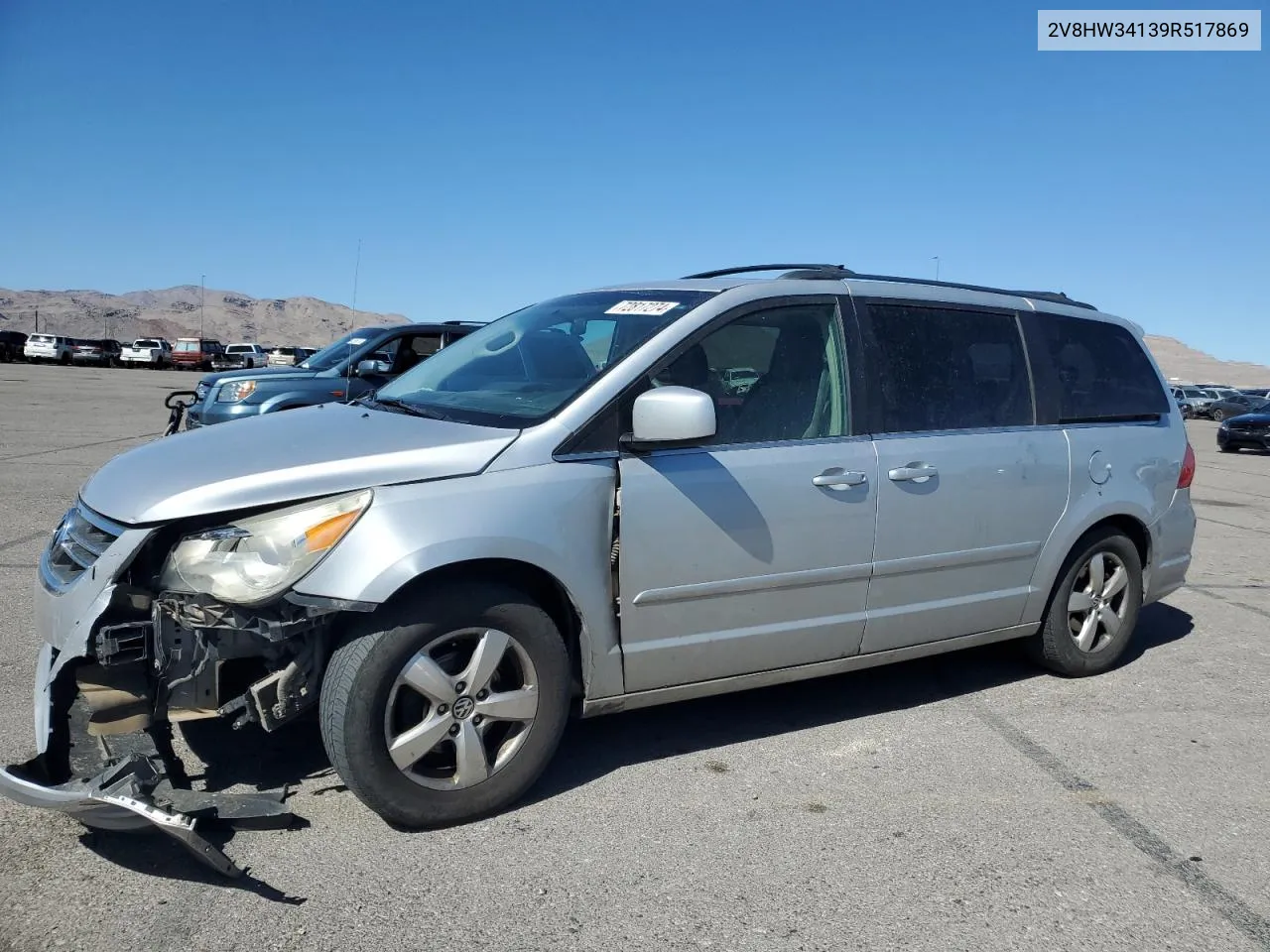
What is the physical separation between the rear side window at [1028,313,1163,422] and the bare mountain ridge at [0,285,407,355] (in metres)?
109

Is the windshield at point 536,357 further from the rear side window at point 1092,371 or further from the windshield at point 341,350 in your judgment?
the windshield at point 341,350

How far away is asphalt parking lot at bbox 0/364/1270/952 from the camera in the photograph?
285 centimetres

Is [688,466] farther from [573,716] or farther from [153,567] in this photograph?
[153,567]

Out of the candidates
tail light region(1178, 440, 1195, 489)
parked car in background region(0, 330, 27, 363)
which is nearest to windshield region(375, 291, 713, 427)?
tail light region(1178, 440, 1195, 489)

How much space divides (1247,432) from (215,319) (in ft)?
417

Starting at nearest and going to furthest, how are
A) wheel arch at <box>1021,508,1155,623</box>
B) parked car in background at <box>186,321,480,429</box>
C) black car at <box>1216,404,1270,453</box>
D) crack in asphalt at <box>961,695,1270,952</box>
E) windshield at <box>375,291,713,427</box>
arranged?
crack in asphalt at <box>961,695,1270,952</box>, windshield at <box>375,291,713,427</box>, wheel arch at <box>1021,508,1155,623</box>, parked car in background at <box>186,321,480,429</box>, black car at <box>1216,404,1270,453</box>

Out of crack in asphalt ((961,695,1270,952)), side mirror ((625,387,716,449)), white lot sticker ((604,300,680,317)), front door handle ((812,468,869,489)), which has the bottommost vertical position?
crack in asphalt ((961,695,1270,952))

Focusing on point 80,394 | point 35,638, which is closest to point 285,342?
point 80,394

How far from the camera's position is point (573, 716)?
171 inches

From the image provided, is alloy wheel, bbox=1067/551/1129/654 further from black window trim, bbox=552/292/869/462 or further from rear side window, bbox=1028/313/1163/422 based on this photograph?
black window trim, bbox=552/292/869/462

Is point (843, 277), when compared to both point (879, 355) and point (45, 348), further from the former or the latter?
point (45, 348)

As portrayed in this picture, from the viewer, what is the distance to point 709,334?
391cm

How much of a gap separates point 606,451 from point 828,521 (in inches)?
38.1

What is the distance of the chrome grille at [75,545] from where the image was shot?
3.23m
